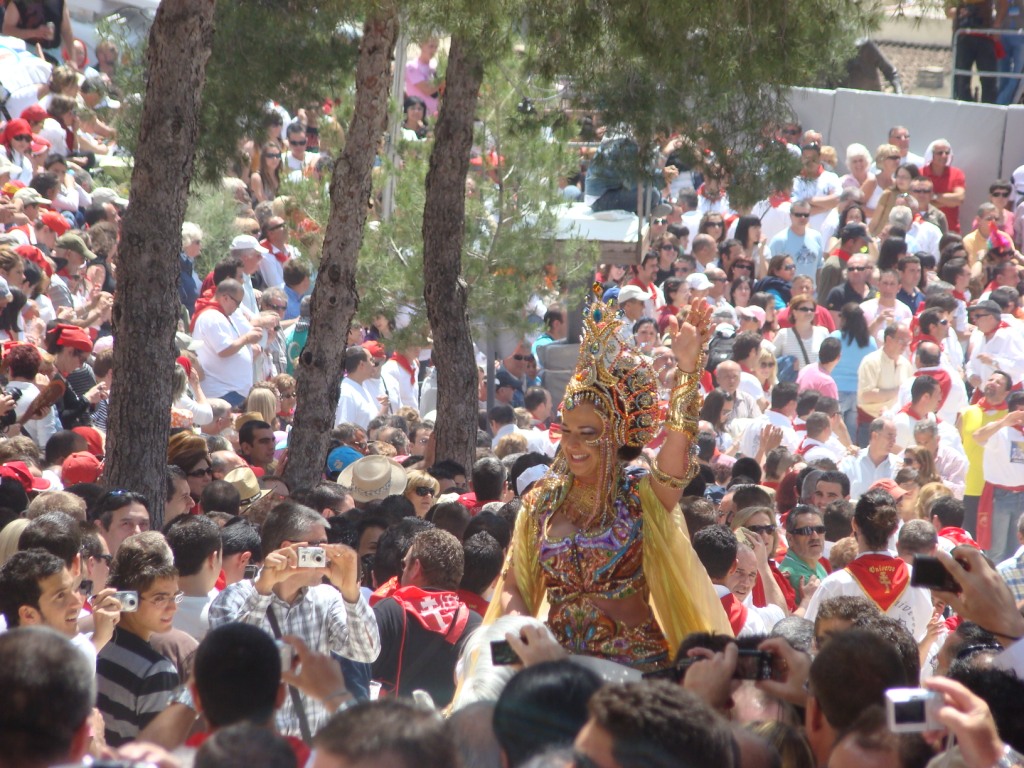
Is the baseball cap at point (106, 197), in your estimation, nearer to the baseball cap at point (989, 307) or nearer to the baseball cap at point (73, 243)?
the baseball cap at point (73, 243)

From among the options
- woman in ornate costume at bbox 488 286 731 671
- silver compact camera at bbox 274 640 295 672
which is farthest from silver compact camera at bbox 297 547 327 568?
silver compact camera at bbox 274 640 295 672

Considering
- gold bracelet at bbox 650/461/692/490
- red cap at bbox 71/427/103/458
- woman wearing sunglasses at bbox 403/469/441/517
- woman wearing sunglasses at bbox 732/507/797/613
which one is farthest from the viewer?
red cap at bbox 71/427/103/458

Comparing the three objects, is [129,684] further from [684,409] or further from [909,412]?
[909,412]

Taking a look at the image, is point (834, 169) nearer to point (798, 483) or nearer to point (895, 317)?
point (895, 317)

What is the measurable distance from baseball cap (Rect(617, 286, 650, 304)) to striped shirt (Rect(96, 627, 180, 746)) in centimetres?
929

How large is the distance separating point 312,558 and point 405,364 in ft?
28.1

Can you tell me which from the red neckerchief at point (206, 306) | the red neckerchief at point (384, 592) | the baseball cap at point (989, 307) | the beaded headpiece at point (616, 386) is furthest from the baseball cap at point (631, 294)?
the beaded headpiece at point (616, 386)

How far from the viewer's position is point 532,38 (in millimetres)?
7934

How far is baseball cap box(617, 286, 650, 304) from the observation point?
13.7m

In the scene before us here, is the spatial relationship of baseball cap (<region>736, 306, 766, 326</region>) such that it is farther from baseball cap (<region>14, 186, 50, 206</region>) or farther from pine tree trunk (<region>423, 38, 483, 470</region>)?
baseball cap (<region>14, 186, 50, 206</region>)

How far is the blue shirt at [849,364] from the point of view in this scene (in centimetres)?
1337

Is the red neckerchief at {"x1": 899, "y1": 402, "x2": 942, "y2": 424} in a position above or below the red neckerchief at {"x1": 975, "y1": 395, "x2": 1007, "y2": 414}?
below

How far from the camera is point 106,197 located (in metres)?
14.2

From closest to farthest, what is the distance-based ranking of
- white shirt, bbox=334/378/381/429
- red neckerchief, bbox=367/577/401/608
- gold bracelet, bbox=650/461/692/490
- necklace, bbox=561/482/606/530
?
gold bracelet, bbox=650/461/692/490 → necklace, bbox=561/482/606/530 → red neckerchief, bbox=367/577/401/608 → white shirt, bbox=334/378/381/429
